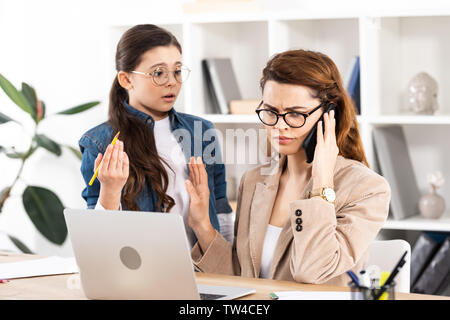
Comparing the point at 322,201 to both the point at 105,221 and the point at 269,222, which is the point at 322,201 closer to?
the point at 269,222

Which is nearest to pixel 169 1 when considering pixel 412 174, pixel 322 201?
pixel 412 174

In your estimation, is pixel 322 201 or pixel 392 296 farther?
pixel 322 201

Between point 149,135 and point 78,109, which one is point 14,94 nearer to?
point 78,109

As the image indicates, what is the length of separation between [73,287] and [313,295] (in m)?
0.59

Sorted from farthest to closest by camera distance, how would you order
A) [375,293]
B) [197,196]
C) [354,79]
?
[354,79] → [197,196] → [375,293]

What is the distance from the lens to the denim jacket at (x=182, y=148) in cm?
218

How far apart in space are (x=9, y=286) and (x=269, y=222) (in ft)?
2.34

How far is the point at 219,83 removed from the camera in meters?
3.43

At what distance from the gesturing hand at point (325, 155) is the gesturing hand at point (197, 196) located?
0.39 m

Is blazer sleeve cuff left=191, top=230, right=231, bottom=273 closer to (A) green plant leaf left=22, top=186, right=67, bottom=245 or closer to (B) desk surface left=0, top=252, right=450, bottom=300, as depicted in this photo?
(B) desk surface left=0, top=252, right=450, bottom=300

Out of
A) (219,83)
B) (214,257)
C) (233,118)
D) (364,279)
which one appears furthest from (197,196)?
(219,83)

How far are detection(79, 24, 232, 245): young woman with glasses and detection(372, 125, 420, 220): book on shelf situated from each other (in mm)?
1127

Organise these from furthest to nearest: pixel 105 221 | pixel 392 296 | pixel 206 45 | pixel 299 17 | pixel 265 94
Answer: pixel 206 45, pixel 299 17, pixel 265 94, pixel 105 221, pixel 392 296

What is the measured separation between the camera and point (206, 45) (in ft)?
11.4
